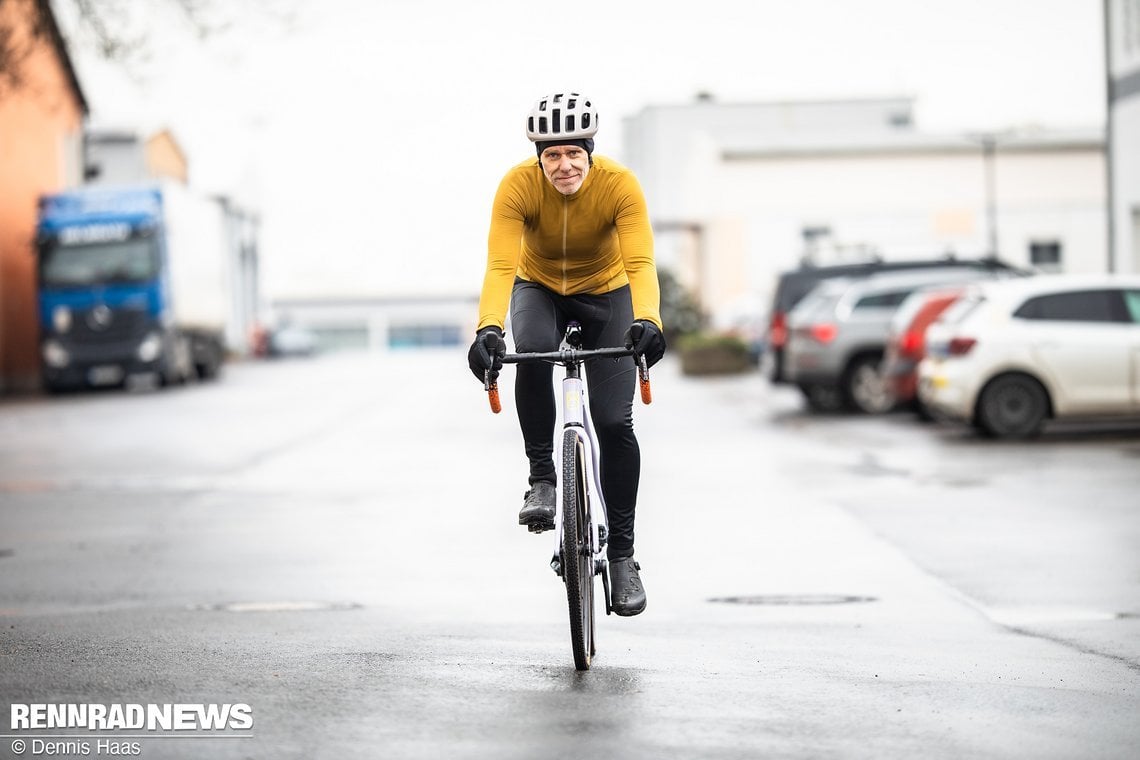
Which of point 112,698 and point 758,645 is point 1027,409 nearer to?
point 758,645

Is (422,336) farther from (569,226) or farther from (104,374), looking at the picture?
(569,226)

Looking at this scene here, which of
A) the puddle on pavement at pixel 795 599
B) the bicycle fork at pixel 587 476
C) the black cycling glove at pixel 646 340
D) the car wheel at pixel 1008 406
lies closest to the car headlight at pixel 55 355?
the car wheel at pixel 1008 406

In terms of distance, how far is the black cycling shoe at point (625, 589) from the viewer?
6664 millimetres

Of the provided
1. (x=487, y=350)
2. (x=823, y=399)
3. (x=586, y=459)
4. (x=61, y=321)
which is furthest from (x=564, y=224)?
(x=61, y=321)

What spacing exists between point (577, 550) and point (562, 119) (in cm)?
149

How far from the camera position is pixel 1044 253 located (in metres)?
62.3

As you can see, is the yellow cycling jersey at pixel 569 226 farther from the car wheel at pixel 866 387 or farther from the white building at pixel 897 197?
the white building at pixel 897 197

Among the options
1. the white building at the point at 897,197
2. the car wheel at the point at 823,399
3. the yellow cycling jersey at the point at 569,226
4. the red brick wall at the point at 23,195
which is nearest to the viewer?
the yellow cycling jersey at the point at 569,226

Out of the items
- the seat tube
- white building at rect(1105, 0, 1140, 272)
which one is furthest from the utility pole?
the seat tube

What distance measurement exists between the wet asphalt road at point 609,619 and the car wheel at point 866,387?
5.20 meters

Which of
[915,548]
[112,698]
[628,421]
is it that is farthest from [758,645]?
[915,548]

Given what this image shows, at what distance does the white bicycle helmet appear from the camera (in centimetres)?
627

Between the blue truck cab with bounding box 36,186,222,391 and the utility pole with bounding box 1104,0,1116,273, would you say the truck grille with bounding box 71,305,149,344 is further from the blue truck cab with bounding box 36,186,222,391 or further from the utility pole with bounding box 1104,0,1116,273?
the utility pole with bounding box 1104,0,1116,273

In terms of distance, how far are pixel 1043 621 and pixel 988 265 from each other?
59.2 feet
